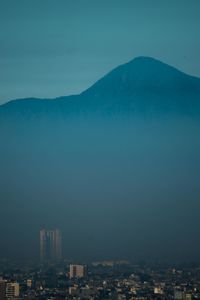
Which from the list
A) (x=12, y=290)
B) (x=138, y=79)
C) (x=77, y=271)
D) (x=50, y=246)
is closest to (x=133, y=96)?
(x=138, y=79)

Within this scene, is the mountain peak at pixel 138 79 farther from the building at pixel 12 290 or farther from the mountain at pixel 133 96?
the building at pixel 12 290

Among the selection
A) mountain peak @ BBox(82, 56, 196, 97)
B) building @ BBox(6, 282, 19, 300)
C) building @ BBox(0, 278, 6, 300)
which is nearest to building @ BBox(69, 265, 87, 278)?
building @ BBox(6, 282, 19, 300)

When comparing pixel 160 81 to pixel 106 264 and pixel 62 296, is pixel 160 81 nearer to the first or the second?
pixel 106 264

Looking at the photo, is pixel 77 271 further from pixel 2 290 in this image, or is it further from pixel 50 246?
pixel 2 290

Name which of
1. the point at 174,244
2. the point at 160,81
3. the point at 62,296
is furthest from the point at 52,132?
the point at 62,296

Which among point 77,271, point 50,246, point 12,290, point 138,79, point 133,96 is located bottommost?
point 12,290

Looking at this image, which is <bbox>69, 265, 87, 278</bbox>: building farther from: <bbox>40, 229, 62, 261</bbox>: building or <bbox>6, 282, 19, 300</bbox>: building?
<bbox>6, 282, 19, 300</bbox>: building
